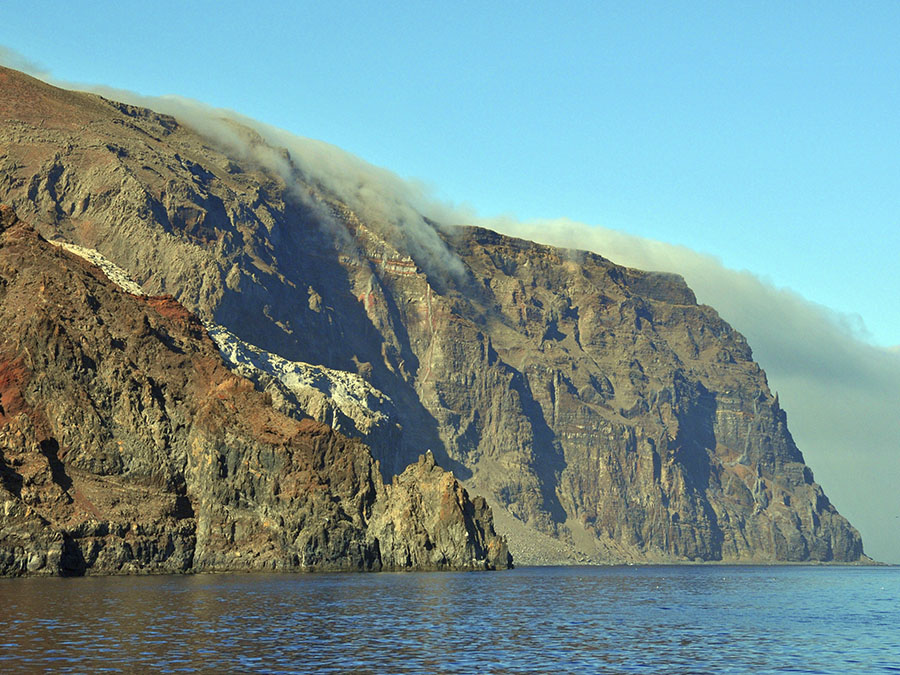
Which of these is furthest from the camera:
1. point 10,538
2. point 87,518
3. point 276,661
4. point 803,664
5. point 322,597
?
point 87,518

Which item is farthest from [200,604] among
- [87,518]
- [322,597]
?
[87,518]

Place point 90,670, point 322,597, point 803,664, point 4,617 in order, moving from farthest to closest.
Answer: point 322,597 → point 4,617 → point 803,664 → point 90,670

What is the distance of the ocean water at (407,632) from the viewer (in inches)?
3095

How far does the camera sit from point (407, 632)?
3986 inches

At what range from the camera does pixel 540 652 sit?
8831cm

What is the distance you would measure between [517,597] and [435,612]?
1707 inches

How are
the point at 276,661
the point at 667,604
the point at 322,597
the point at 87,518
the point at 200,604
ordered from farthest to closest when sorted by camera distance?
the point at 87,518 → the point at 667,604 → the point at 322,597 → the point at 200,604 → the point at 276,661

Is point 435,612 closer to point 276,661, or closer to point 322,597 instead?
point 322,597

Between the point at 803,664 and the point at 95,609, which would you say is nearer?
the point at 803,664

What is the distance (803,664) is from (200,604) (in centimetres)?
6524

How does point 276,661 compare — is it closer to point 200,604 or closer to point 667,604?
point 200,604

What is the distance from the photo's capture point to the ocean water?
78625mm

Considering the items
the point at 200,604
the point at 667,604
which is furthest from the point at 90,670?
the point at 667,604

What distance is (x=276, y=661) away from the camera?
254 ft
